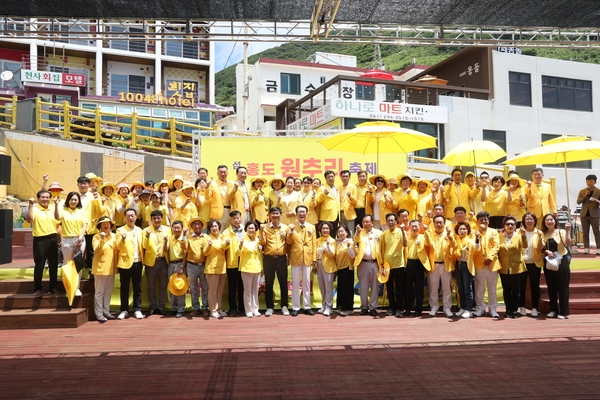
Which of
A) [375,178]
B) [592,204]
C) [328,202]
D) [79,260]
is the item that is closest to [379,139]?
[375,178]

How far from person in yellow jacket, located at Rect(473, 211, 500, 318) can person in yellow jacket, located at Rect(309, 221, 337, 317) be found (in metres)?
1.89

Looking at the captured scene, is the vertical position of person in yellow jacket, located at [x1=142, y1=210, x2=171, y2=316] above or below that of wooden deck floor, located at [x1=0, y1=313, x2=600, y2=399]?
above

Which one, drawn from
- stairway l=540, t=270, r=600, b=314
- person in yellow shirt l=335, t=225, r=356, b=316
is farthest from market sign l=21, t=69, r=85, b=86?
stairway l=540, t=270, r=600, b=314

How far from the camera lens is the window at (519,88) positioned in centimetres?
2006

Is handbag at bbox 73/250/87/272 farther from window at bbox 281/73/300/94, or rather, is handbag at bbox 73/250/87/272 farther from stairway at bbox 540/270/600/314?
window at bbox 281/73/300/94

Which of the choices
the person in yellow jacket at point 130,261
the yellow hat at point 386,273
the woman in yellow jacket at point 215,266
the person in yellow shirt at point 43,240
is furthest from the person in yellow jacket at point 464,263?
the person in yellow shirt at point 43,240

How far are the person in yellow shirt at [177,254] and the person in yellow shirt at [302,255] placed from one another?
4.75 ft

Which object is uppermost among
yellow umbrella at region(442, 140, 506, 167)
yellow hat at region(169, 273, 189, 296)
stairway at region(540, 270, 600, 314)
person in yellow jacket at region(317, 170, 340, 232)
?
A: yellow umbrella at region(442, 140, 506, 167)

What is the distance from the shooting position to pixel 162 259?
7188 millimetres

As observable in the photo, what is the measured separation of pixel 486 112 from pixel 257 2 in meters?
14.6

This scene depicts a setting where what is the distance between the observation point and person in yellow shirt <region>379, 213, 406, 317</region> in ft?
23.5

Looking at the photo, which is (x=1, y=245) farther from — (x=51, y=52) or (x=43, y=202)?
(x=51, y=52)

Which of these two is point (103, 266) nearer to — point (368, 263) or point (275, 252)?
point (275, 252)

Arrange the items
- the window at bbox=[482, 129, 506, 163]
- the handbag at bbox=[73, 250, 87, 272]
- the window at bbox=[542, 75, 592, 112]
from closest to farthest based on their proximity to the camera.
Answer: the handbag at bbox=[73, 250, 87, 272], the window at bbox=[482, 129, 506, 163], the window at bbox=[542, 75, 592, 112]
